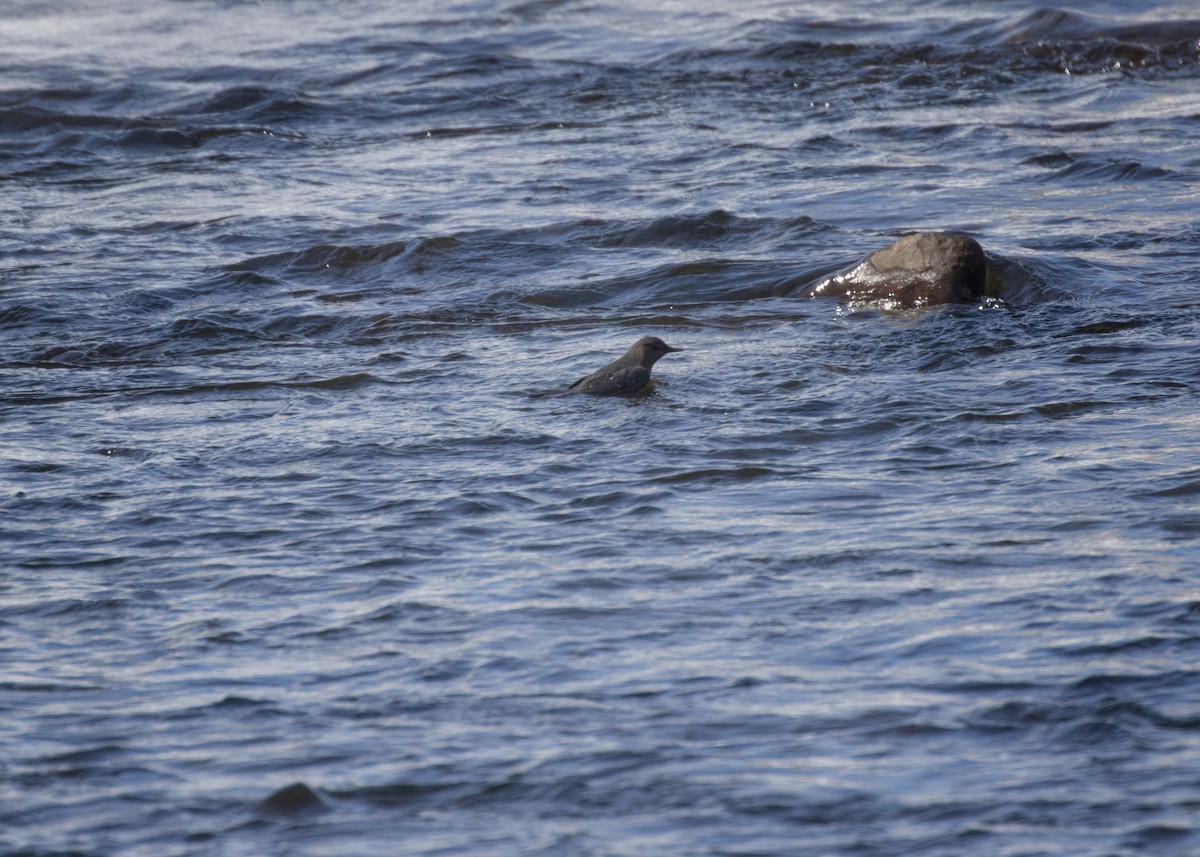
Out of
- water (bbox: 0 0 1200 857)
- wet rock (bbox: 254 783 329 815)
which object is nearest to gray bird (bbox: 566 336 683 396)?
water (bbox: 0 0 1200 857)

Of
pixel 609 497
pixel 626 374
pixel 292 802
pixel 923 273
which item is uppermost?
pixel 923 273

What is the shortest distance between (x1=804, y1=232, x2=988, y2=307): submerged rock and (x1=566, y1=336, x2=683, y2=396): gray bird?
2.08 metres

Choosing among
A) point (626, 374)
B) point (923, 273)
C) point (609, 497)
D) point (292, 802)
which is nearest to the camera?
point (292, 802)

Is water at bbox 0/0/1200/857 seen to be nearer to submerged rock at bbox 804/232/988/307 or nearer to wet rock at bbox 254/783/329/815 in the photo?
wet rock at bbox 254/783/329/815

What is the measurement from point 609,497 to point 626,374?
1.68 metres

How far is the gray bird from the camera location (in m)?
8.70

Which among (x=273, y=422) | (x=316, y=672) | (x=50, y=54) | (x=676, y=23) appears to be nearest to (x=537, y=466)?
(x=273, y=422)

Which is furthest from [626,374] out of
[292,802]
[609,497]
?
[292,802]

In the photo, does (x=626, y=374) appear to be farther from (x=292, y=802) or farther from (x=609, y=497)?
(x=292, y=802)

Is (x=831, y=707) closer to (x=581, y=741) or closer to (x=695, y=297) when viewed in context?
(x=581, y=741)

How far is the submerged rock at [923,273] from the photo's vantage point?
10.2 meters

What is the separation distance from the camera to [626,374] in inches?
344

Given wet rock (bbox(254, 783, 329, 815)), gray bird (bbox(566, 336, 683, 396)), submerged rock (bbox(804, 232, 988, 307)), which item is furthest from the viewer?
submerged rock (bbox(804, 232, 988, 307))

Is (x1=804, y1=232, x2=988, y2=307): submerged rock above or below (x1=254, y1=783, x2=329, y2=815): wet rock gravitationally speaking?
above
